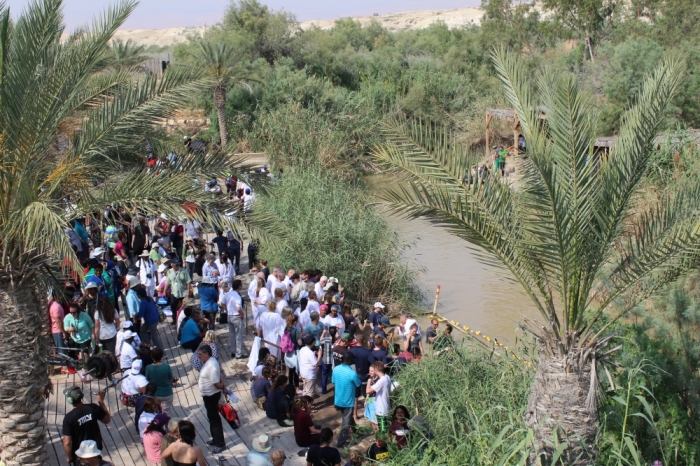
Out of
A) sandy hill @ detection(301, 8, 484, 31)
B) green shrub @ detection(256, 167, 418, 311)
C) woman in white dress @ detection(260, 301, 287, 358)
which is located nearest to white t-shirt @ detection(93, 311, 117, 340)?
woman in white dress @ detection(260, 301, 287, 358)

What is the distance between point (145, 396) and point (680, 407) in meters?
6.40

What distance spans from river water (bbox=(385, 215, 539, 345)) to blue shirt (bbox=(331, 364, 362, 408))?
579 cm

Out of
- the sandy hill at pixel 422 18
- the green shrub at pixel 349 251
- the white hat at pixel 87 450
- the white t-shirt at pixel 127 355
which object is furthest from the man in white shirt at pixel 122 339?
the sandy hill at pixel 422 18

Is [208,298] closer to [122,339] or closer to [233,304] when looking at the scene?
[233,304]

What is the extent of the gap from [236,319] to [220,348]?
94cm

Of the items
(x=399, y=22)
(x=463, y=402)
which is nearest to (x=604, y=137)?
(x=463, y=402)

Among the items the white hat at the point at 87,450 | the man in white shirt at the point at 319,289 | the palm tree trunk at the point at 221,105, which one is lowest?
the man in white shirt at the point at 319,289

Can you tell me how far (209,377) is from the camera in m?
8.15

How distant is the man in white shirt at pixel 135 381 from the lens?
842cm

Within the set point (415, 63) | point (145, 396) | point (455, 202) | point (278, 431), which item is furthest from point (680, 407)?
point (415, 63)

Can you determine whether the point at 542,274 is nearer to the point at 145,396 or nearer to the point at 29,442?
the point at 145,396

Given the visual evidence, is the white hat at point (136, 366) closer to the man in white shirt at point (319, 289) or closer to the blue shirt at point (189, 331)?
the blue shirt at point (189, 331)

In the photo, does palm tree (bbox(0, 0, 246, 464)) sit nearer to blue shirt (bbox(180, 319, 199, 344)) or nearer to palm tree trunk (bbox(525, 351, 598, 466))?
blue shirt (bbox(180, 319, 199, 344))

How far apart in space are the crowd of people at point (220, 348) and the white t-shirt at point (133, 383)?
0.04 ft
